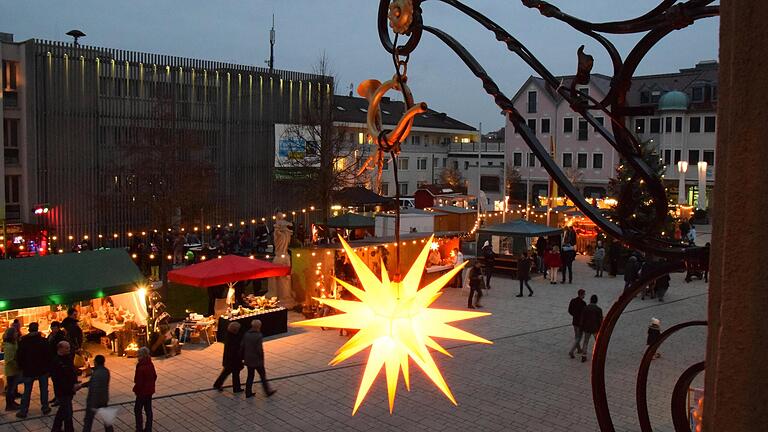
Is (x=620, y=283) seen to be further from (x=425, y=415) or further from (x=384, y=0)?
(x=384, y=0)

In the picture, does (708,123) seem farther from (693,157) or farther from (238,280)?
(238,280)

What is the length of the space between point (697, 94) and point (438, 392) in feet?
147

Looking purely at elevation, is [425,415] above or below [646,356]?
below

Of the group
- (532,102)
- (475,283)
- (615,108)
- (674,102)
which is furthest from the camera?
(532,102)

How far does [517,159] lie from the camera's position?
56.9m

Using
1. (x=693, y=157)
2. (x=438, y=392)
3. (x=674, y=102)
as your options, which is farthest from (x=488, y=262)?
(x=674, y=102)

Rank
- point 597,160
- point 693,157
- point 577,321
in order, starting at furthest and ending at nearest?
point 597,160 < point 693,157 < point 577,321

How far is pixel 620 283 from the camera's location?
2395cm

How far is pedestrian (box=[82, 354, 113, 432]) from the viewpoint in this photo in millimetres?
9805

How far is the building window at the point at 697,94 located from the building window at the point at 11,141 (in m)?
43.1

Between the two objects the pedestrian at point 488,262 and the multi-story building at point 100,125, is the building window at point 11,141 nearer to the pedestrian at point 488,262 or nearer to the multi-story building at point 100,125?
the multi-story building at point 100,125

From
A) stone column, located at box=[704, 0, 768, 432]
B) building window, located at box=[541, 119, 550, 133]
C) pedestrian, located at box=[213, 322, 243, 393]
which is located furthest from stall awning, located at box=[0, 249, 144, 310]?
building window, located at box=[541, 119, 550, 133]

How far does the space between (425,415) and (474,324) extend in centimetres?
714

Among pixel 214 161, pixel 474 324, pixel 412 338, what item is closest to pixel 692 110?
pixel 214 161
